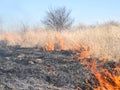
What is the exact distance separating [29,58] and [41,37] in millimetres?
7069

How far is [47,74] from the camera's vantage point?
8922 millimetres

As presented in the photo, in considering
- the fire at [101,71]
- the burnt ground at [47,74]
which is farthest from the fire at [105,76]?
the burnt ground at [47,74]

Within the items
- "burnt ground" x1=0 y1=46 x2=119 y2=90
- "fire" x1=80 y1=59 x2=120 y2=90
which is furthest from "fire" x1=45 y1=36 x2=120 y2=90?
"burnt ground" x1=0 y1=46 x2=119 y2=90

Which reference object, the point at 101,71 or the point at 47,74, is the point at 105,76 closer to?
the point at 101,71

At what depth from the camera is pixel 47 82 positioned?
8391 millimetres

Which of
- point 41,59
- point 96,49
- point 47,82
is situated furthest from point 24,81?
point 96,49

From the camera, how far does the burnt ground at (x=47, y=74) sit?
8.03 m

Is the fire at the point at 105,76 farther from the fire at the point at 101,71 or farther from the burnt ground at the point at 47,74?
the burnt ground at the point at 47,74

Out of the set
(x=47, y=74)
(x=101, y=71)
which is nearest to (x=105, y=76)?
(x=101, y=71)

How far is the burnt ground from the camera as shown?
803 cm

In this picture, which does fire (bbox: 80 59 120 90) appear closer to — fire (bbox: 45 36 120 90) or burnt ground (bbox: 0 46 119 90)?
fire (bbox: 45 36 120 90)

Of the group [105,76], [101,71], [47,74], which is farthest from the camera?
[101,71]

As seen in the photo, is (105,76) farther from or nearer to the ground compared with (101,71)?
nearer to the ground

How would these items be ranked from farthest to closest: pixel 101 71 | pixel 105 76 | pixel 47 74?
pixel 101 71, pixel 47 74, pixel 105 76
